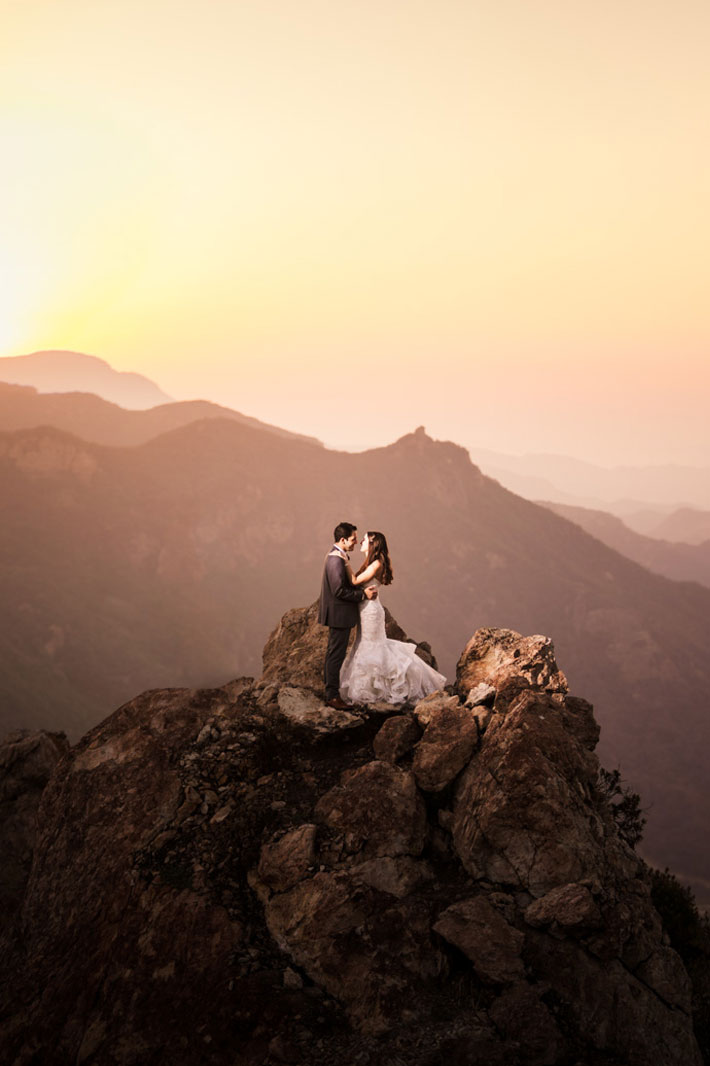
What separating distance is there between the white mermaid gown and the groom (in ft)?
0.63

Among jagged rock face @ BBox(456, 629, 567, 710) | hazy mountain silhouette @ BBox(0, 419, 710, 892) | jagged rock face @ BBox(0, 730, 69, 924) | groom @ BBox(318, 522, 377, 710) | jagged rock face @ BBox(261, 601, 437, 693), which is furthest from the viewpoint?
hazy mountain silhouette @ BBox(0, 419, 710, 892)

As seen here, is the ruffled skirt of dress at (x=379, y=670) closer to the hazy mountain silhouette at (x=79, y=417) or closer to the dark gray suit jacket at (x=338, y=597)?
the dark gray suit jacket at (x=338, y=597)

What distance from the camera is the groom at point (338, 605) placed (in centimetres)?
1122

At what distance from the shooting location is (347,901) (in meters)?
7.75

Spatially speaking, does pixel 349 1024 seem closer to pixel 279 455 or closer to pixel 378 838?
pixel 378 838

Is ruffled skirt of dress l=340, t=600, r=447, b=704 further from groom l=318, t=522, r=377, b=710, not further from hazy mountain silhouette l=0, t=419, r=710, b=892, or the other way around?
hazy mountain silhouette l=0, t=419, r=710, b=892

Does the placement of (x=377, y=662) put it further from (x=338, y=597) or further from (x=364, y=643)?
(x=338, y=597)

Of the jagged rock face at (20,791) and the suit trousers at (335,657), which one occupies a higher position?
the suit trousers at (335,657)

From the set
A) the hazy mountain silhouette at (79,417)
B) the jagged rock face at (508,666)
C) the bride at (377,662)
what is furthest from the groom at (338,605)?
the hazy mountain silhouette at (79,417)

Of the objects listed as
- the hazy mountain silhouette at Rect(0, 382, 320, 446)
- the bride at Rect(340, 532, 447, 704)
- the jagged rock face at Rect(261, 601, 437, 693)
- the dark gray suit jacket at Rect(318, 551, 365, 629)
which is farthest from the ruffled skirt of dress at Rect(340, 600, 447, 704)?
the hazy mountain silhouette at Rect(0, 382, 320, 446)

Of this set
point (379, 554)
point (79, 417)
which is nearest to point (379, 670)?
point (379, 554)

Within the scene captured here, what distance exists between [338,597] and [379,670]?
1.52 meters

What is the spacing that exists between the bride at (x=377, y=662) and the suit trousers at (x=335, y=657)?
0.63 feet

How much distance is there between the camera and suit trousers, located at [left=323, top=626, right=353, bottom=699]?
1144cm
